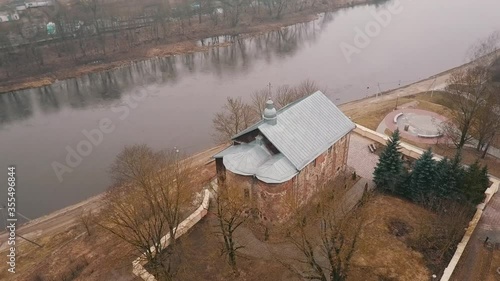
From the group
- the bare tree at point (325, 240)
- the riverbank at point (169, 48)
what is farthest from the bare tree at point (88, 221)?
the riverbank at point (169, 48)

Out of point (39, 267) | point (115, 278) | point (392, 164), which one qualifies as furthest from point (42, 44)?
point (392, 164)

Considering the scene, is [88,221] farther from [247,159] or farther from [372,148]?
[372,148]

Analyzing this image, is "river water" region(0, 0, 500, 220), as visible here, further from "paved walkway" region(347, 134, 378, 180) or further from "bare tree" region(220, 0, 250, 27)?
"paved walkway" region(347, 134, 378, 180)

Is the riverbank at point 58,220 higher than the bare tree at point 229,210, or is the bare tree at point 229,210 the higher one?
the bare tree at point 229,210

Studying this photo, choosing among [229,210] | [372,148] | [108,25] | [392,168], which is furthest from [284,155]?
[108,25]

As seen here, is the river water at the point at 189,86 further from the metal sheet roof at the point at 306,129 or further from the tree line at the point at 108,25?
the metal sheet roof at the point at 306,129

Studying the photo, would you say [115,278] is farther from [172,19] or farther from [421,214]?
[172,19]

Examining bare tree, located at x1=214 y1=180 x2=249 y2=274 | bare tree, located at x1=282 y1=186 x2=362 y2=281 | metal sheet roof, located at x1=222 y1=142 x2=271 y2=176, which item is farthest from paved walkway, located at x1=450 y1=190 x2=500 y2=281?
metal sheet roof, located at x1=222 y1=142 x2=271 y2=176
